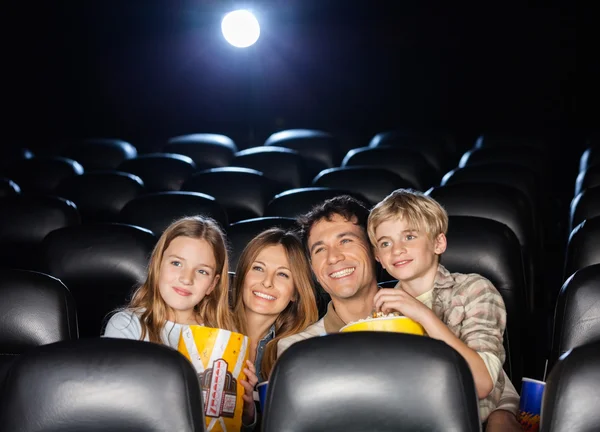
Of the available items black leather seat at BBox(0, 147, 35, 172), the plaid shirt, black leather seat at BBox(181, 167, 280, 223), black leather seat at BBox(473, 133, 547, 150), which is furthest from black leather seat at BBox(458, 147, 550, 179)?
black leather seat at BBox(0, 147, 35, 172)

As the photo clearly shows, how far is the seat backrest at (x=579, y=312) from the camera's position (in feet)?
8.96

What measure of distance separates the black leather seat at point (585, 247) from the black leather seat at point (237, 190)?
2157 millimetres

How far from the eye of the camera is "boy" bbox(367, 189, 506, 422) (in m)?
2.93

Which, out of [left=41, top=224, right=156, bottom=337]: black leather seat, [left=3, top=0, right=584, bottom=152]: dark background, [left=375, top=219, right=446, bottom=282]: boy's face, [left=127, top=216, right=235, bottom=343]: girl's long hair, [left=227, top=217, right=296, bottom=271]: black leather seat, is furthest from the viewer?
[left=3, top=0, right=584, bottom=152]: dark background

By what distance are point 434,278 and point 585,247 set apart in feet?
2.32

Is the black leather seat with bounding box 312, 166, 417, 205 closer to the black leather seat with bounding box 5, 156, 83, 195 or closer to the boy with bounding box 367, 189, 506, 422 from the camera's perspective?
the boy with bounding box 367, 189, 506, 422

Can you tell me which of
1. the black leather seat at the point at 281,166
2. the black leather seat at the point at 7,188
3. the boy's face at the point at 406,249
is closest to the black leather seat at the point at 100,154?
the black leather seat at the point at 281,166

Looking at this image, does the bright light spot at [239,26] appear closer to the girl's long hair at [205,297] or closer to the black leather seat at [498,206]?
the black leather seat at [498,206]

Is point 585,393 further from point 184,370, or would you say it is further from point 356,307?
point 356,307

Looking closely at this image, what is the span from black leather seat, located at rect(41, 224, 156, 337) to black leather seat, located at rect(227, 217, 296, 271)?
0.35 m

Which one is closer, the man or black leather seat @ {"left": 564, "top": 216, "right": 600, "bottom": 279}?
the man

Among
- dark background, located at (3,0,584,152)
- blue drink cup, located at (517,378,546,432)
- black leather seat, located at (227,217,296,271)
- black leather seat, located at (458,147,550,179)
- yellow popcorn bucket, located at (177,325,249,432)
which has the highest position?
dark background, located at (3,0,584,152)

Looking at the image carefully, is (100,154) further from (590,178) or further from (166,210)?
(590,178)

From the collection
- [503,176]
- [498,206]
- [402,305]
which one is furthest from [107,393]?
[503,176]
